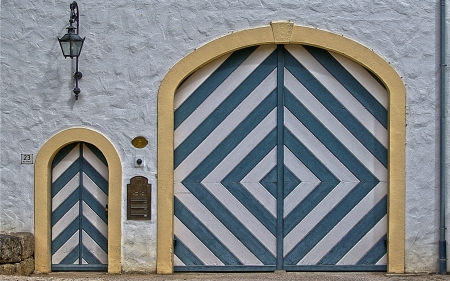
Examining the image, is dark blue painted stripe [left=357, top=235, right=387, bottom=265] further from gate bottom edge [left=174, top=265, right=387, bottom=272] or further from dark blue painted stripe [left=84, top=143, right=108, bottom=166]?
dark blue painted stripe [left=84, top=143, right=108, bottom=166]

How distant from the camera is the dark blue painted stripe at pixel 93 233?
32.0 feet

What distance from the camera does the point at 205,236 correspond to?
971 centimetres

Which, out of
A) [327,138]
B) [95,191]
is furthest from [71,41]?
[327,138]

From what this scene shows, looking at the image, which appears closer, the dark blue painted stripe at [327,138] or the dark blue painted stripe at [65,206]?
the dark blue painted stripe at [327,138]

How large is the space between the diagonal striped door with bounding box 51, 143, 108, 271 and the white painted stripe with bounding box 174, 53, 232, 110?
1.20m

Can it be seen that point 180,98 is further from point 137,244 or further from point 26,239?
point 26,239

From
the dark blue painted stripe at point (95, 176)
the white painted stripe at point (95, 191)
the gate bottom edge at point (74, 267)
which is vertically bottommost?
the gate bottom edge at point (74, 267)

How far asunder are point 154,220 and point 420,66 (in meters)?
3.53

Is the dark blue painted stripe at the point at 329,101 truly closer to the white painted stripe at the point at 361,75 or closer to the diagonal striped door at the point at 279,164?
the diagonal striped door at the point at 279,164

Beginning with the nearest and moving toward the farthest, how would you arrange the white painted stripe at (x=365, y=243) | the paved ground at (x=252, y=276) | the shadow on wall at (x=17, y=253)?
the shadow on wall at (x=17, y=253)
the paved ground at (x=252, y=276)
the white painted stripe at (x=365, y=243)

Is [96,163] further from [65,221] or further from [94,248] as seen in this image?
[94,248]

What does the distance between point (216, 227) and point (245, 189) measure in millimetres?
561

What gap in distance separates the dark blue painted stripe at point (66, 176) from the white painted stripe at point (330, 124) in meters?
2.55

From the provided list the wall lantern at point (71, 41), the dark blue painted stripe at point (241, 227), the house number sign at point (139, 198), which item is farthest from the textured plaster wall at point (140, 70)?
the dark blue painted stripe at point (241, 227)
